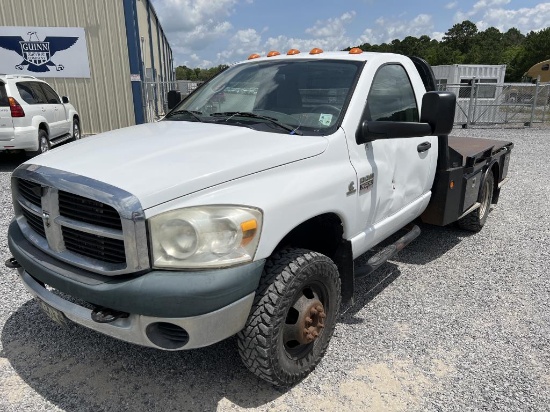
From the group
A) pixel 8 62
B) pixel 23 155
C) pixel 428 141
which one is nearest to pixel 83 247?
pixel 428 141

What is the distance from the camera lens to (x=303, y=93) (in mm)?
3305

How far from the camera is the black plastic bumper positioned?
2.10m

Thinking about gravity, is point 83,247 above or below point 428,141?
below

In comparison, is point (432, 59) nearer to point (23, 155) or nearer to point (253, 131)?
point (23, 155)

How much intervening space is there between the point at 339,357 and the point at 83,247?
177 cm

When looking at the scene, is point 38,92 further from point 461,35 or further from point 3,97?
point 461,35

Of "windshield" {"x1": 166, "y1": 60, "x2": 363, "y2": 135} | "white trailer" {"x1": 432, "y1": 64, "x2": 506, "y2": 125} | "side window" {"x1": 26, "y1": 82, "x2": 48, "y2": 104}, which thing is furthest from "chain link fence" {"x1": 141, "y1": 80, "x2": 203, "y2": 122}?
"white trailer" {"x1": 432, "y1": 64, "x2": 506, "y2": 125}

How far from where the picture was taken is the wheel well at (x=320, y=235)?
2.90 m

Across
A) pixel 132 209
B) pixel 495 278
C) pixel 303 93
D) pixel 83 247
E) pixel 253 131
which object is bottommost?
pixel 495 278

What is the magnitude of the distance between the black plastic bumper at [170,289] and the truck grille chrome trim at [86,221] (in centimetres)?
7

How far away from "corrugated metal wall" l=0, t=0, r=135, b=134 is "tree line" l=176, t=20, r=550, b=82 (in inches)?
1351

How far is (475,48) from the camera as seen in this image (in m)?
68.1

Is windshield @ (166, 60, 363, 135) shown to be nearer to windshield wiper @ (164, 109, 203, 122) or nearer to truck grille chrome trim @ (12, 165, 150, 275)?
windshield wiper @ (164, 109, 203, 122)

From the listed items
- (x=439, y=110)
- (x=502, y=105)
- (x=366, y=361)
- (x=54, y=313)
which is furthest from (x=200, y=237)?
(x=502, y=105)
